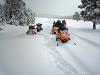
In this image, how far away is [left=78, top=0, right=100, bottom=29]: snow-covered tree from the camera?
91.1 ft

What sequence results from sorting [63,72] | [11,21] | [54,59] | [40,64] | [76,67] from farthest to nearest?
[11,21], [54,59], [40,64], [76,67], [63,72]

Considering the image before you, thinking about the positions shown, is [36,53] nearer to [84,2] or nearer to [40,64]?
[40,64]

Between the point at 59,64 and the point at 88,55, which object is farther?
the point at 88,55

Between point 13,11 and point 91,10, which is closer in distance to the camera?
point 91,10

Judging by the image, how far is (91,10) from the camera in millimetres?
29547

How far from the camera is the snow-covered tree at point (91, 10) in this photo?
27.8 metres

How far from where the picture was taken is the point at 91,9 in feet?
97.2

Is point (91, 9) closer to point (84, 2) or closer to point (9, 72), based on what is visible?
point (84, 2)

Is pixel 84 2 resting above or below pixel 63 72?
above

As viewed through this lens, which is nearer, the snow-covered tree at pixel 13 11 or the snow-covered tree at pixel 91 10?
the snow-covered tree at pixel 91 10

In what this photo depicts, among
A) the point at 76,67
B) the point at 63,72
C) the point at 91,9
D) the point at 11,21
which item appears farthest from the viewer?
the point at 11,21

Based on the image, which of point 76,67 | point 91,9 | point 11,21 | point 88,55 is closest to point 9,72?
point 76,67

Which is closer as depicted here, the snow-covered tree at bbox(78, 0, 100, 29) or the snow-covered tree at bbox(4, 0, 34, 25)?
the snow-covered tree at bbox(78, 0, 100, 29)

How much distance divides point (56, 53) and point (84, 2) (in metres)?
20.3
